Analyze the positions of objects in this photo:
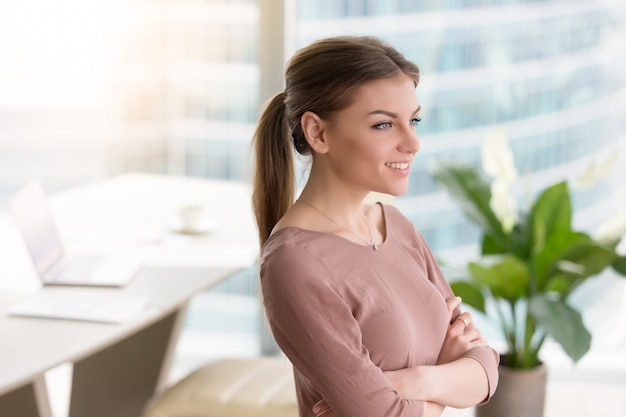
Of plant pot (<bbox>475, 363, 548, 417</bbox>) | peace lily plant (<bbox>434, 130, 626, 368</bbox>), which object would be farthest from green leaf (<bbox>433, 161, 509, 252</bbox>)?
plant pot (<bbox>475, 363, 548, 417</bbox>)

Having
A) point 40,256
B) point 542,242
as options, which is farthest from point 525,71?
point 40,256

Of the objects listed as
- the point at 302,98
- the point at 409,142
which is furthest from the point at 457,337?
the point at 302,98

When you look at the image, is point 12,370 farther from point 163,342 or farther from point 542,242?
point 542,242

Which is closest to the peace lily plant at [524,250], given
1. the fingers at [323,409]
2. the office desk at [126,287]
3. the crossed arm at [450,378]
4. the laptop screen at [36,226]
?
the office desk at [126,287]

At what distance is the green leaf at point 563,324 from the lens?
9.98ft

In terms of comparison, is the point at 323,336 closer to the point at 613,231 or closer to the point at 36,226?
the point at 36,226

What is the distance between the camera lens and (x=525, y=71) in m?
5.43

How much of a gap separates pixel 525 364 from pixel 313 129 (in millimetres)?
2002

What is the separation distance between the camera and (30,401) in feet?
8.14

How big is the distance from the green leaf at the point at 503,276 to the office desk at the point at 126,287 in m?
0.74

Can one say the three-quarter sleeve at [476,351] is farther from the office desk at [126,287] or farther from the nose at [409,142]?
the office desk at [126,287]

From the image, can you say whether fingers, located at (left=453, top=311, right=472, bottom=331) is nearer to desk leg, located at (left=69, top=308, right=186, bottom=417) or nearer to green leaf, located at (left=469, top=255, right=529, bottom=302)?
green leaf, located at (left=469, top=255, right=529, bottom=302)

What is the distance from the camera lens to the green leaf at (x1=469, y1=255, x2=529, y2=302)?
3215 millimetres

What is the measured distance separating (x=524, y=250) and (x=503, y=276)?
0.14 meters
